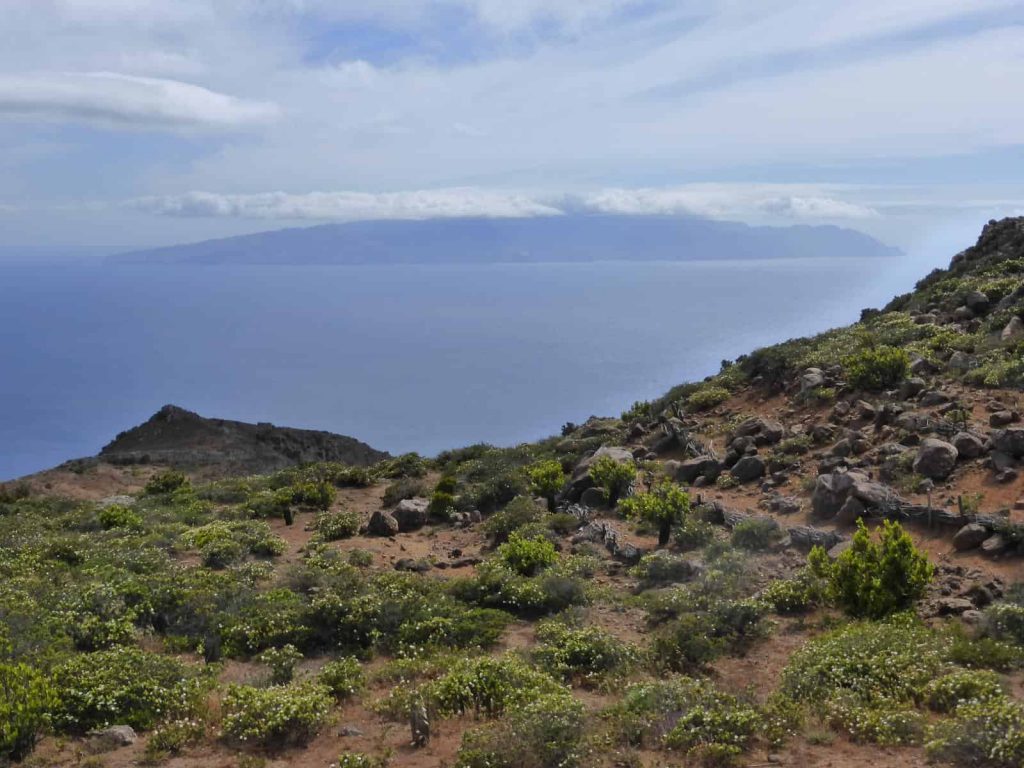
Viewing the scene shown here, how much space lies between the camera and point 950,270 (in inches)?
1264

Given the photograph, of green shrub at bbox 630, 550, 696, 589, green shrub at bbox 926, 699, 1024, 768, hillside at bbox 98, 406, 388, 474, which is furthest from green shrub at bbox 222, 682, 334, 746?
hillside at bbox 98, 406, 388, 474

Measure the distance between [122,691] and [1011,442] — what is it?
1436cm

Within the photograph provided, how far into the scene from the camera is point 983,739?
6281 millimetres

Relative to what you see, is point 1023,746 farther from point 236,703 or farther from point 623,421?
point 623,421

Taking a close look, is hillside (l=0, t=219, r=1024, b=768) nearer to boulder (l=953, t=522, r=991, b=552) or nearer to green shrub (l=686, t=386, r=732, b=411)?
boulder (l=953, t=522, r=991, b=552)

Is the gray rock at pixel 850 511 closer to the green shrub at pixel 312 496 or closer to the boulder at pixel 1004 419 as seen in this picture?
the boulder at pixel 1004 419

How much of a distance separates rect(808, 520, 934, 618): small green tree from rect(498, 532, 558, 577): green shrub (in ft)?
16.1

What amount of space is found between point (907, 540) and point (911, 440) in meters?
6.48

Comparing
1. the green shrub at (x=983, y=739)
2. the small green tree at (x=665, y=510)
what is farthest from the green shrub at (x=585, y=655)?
the small green tree at (x=665, y=510)

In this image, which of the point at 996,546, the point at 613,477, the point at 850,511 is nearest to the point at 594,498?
the point at 613,477

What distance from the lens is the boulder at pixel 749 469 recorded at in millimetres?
17141

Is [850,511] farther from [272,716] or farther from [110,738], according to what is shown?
[110,738]

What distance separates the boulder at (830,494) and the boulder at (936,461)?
→ 4.53 feet

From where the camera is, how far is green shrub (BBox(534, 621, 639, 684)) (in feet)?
29.9
